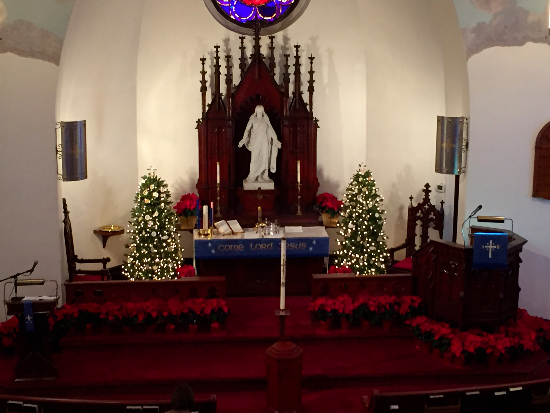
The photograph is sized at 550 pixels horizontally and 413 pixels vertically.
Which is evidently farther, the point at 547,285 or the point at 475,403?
the point at 547,285

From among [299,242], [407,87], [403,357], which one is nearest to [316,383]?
[403,357]

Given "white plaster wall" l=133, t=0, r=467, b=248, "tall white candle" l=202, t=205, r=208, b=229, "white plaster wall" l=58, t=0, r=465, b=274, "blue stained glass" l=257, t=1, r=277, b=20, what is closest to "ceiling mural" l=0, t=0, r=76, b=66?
"white plaster wall" l=58, t=0, r=465, b=274

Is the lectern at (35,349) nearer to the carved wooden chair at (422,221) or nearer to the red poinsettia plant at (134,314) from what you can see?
the red poinsettia plant at (134,314)

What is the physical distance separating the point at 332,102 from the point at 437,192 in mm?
2650

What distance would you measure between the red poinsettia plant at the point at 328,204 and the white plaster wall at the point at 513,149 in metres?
2.41

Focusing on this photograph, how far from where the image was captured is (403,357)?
898cm

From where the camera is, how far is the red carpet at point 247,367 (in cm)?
823

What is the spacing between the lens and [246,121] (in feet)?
41.6

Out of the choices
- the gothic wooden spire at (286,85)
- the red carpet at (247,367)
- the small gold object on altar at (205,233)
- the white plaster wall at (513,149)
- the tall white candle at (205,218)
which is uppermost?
the gothic wooden spire at (286,85)

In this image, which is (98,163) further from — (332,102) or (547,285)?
(547,285)

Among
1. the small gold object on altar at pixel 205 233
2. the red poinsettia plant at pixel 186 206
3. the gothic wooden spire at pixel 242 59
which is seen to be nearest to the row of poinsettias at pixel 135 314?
the small gold object on altar at pixel 205 233

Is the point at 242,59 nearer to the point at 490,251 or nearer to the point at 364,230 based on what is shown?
the point at 364,230

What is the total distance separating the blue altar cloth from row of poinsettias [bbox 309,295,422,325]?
1.60 metres

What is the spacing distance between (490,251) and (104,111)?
743 centimetres
